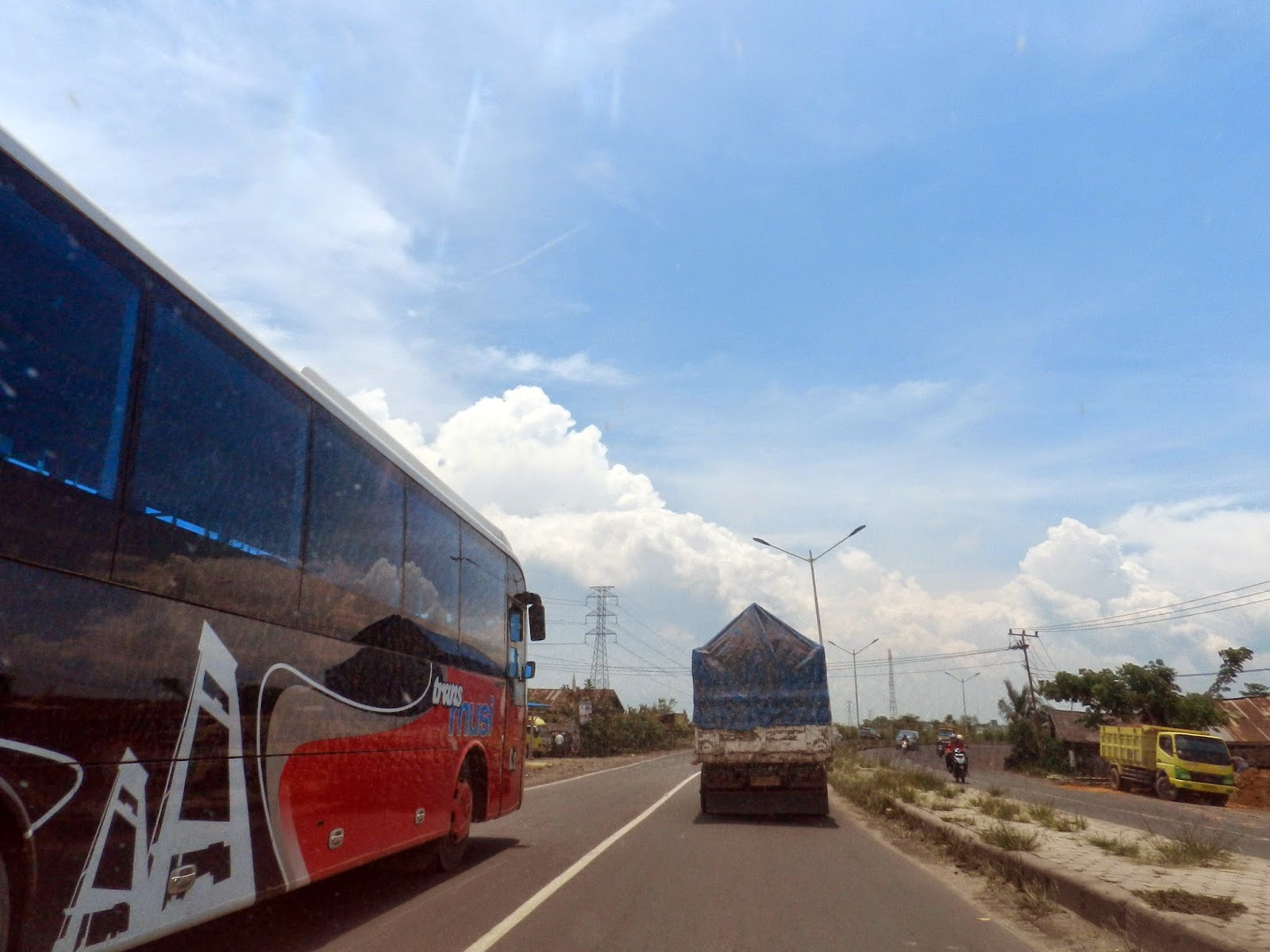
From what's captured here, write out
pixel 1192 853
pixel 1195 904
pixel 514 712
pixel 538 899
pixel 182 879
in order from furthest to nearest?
1. pixel 514 712
2. pixel 1192 853
3. pixel 538 899
4. pixel 1195 904
5. pixel 182 879

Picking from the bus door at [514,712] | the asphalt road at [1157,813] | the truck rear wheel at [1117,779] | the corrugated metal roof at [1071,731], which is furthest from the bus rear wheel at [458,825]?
the corrugated metal roof at [1071,731]

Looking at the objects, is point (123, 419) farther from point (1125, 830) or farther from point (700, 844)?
point (1125, 830)

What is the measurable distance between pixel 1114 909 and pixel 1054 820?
21.0 feet

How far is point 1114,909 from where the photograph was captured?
659 centimetres

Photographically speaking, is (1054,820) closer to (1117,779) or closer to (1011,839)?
(1011,839)

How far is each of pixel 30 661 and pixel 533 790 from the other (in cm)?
2180

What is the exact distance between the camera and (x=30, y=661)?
3438mm

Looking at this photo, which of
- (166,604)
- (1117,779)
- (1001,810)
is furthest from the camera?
(1117,779)

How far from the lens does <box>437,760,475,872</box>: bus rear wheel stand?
9.09 metres

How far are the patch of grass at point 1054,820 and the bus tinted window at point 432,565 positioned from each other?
848 centimetres

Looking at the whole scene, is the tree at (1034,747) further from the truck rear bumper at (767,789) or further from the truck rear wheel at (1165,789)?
the truck rear bumper at (767,789)

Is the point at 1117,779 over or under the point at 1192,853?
under

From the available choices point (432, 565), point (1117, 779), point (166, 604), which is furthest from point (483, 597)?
point (1117, 779)

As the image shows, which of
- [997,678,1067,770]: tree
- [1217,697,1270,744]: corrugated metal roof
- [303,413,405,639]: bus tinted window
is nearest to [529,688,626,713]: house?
[997,678,1067,770]: tree
